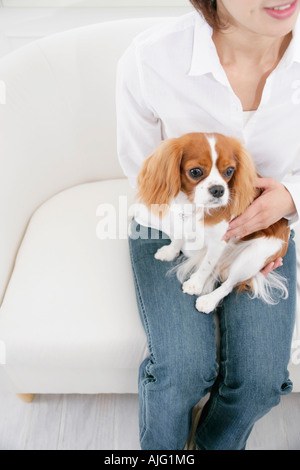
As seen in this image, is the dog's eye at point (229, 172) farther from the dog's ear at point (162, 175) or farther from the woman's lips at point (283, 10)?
the woman's lips at point (283, 10)

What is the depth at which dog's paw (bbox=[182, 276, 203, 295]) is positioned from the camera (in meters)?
1.16

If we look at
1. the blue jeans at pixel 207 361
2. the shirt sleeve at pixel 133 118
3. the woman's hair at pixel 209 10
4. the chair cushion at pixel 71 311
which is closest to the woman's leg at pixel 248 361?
the blue jeans at pixel 207 361

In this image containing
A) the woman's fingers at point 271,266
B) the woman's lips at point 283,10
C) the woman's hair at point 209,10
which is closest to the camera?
the woman's lips at point 283,10

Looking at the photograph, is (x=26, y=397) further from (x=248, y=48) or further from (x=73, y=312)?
(x=248, y=48)

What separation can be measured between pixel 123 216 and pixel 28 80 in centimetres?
57

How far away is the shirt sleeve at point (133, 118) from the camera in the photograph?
105 cm

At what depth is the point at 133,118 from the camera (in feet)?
3.64

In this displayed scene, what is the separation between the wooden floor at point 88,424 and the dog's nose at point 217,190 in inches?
37.8

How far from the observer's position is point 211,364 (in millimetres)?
1091

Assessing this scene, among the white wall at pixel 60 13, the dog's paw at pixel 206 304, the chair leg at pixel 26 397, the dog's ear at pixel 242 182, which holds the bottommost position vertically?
the chair leg at pixel 26 397

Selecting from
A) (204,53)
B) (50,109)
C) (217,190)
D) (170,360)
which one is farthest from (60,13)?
(170,360)

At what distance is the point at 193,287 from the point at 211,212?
0.80ft

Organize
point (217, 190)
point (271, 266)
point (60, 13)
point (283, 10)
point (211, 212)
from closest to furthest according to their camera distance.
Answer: point (283, 10) < point (217, 190) < point (211, 212) < point (271, 266) < point (60, 13)

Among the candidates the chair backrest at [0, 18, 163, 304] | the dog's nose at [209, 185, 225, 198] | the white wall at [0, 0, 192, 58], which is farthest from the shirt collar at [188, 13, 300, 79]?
the white wall at [0, 0, 192, 58]
